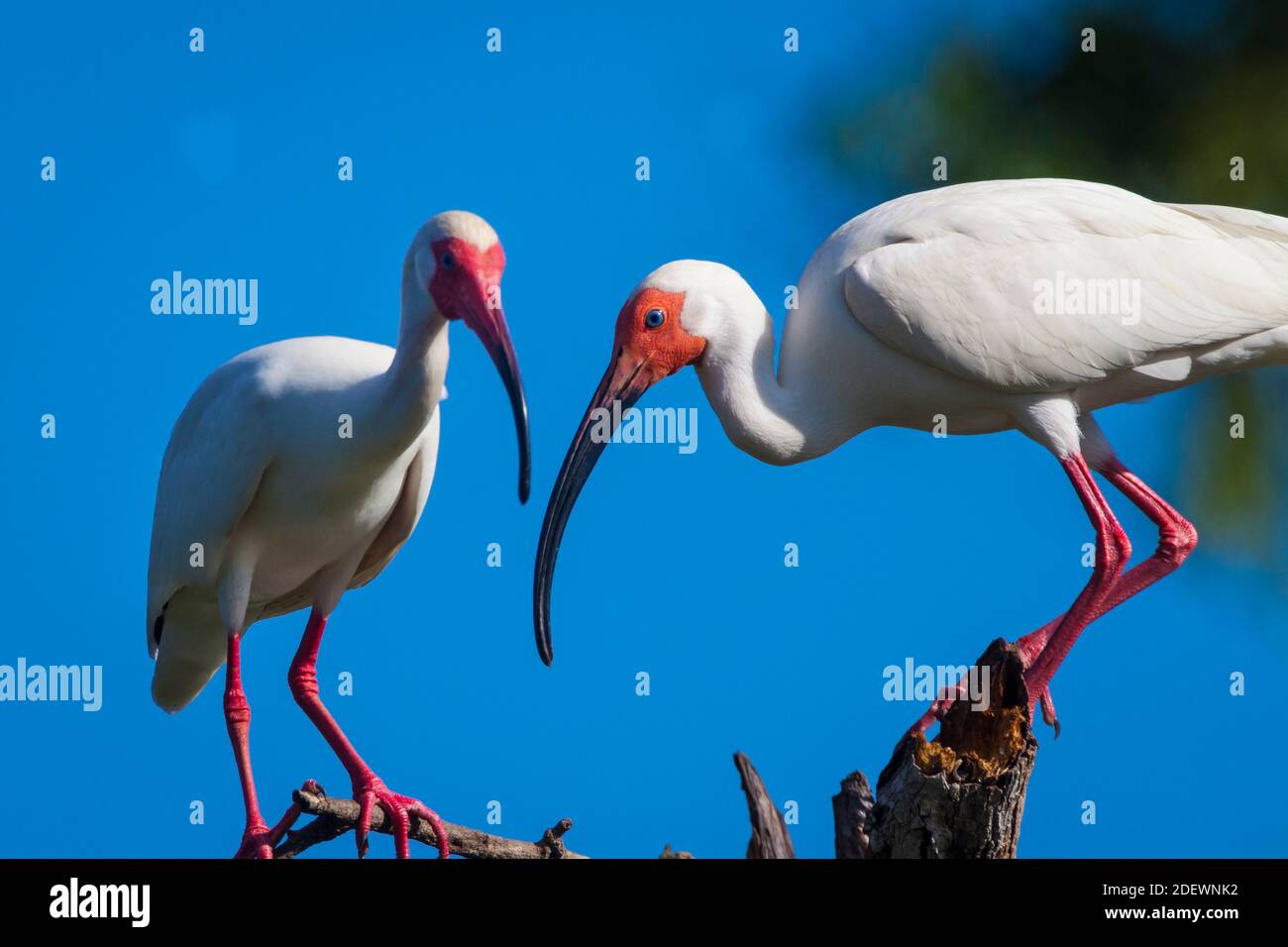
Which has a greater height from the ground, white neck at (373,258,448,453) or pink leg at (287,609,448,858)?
white neck at (373,258,448,453)

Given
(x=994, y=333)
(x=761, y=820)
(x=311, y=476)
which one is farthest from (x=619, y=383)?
(x=761, y=820)

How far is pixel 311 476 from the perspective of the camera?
583 cm

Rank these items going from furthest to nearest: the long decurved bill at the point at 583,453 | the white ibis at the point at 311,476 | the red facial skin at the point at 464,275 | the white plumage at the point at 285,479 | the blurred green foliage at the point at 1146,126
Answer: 1. the blurred green foliage at the point at 1146,126
2. the long decurved bill at the point at 583,453
3. the white plumage at the point at 285,479
4. the white ibis at the point at 311,476
5. the red facial skin at the point at 464,275

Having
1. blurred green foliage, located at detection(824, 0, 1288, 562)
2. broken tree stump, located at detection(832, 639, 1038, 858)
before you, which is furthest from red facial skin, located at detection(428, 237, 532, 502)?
blurred green foliage, located at detection(824, 0, 1288, 562)

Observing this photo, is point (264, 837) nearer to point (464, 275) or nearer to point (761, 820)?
point (761, 820)

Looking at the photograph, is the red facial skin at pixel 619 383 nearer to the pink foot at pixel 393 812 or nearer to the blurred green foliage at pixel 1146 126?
the pink foot at pixel 393 812

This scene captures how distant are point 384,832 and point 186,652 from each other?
4.74 feet

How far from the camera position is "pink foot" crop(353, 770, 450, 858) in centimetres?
552

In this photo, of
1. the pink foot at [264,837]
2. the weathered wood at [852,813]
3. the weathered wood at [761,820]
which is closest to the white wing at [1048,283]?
the weathered wood at [852,813]

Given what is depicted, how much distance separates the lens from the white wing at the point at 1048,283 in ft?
18.4

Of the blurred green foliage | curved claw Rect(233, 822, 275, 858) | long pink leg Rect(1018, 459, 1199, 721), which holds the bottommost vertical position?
curved claw Rect(233, 822, 275, 858)

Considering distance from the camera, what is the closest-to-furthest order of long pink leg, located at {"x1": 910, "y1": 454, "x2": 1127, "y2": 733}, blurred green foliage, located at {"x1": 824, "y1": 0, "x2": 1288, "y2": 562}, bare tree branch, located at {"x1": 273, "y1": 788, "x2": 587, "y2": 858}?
bare tree branch, located at {"x1": 273, "y1": 788, "x2": 587, "y2": 858} → long pink leg, located at {"x1": 910, "y1": 454, "x2": 1127, "y2": 733} → blurred green foliage, located at {"x1": 824, "y1": 0, "x2": 1288, "y2": 562}

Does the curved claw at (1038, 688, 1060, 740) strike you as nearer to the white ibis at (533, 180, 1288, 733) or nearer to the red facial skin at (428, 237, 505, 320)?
the white ibis at (533, 180, 1288, 733)

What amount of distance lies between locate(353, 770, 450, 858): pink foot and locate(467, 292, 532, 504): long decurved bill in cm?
121
